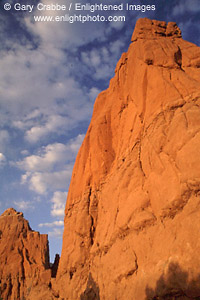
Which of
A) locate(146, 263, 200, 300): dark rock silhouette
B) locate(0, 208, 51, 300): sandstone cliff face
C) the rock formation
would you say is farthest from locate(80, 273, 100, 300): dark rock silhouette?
locate(0, 208, 51, 300): sandstone cliff face

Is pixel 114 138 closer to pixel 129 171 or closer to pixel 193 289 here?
pixel 129 171

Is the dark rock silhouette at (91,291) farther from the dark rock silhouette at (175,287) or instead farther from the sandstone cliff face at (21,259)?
the sandstone cliff face at (21,259)

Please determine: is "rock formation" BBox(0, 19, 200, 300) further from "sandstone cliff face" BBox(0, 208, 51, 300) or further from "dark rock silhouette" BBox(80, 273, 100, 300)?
"sandstone cliff face" BBox(0, 208, 51, 300)

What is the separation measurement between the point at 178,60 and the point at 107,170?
1161cm

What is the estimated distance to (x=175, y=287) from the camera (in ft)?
42.2

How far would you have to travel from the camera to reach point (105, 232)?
21078mm

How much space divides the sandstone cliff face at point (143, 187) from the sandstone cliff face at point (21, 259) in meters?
14.8

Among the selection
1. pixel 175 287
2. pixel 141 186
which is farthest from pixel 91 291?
pixel 175 287

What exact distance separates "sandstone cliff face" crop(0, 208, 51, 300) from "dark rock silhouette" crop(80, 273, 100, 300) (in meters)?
16.6

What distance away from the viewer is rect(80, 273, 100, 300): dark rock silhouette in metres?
19.7

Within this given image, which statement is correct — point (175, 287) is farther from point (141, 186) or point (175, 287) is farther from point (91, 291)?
point (91, 291)

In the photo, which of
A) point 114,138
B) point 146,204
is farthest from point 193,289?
point 114,138

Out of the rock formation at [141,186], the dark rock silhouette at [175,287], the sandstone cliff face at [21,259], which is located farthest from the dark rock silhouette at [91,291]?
the sandstone cliff face at [21,259]

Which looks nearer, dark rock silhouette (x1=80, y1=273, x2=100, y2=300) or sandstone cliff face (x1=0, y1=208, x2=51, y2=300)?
dark rock silhouette (x1=80, y1=273, x2=100, y2=300)
